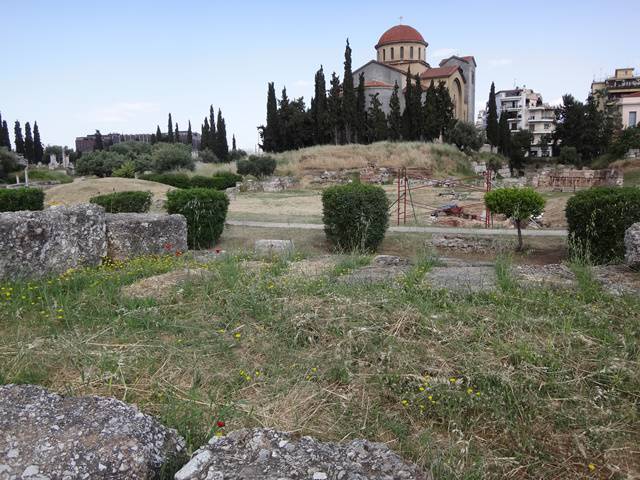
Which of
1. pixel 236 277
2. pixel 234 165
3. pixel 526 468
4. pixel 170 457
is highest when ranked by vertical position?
pixel 234 165

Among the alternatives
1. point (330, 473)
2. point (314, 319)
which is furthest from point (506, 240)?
point (330, 473)

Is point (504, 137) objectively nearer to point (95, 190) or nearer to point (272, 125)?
point (272, 125)

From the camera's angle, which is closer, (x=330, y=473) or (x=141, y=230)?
(x=330, y=473)

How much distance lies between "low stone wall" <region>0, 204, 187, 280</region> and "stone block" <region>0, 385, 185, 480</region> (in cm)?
387

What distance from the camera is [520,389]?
3.07m

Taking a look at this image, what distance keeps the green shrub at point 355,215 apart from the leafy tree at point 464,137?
3932cm

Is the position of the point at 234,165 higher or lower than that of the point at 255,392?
higher

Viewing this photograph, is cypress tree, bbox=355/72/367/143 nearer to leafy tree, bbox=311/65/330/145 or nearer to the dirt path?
leafy tree, bbox=311/65/330/145

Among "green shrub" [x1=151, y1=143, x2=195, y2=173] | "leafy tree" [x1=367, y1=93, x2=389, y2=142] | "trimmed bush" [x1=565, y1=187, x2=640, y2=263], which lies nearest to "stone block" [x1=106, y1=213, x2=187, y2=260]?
"trimmed bush" [x1=565, y1=187, x2=640, y2=263]

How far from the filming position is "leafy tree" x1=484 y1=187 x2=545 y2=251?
422 inches

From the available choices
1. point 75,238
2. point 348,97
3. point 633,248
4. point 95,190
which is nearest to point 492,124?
point 348,97

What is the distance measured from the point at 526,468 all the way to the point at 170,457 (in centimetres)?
169

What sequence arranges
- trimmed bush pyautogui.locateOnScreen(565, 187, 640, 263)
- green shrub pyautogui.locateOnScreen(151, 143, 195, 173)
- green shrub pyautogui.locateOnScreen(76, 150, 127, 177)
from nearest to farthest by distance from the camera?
1. trimmed bush pyautogui.locateOnScreen(565, 187, 640, 263)
2. green shrub pyautogui.locateOnScreen(151, 143, 195, 173)
3. green shrub pyautogui.locateOnScreen(76, 150, 127, 177)

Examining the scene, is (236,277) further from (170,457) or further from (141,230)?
(141,230)
